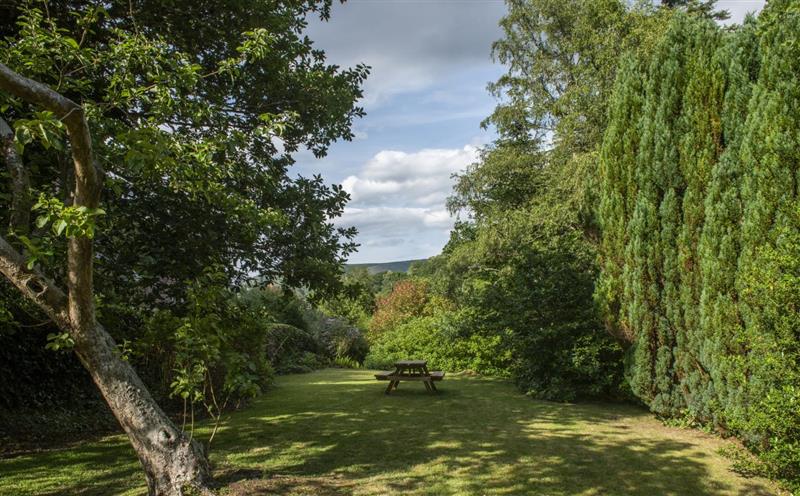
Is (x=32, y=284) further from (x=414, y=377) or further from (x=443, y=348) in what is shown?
(x=443, y=348)

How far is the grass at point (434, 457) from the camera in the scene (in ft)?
15.1

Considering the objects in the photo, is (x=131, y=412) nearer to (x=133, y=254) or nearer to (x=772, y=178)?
(x=133, y=254)

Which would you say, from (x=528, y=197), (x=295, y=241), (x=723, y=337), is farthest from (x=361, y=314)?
(x=723, y=337)

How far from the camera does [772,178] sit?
5340 millimetres

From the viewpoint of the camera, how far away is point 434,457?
552 cm

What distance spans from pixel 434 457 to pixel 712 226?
4.54 metres

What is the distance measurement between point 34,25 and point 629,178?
7.80 m

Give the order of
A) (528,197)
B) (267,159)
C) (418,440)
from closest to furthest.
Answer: (418,440)
(267,159)
(528,197)

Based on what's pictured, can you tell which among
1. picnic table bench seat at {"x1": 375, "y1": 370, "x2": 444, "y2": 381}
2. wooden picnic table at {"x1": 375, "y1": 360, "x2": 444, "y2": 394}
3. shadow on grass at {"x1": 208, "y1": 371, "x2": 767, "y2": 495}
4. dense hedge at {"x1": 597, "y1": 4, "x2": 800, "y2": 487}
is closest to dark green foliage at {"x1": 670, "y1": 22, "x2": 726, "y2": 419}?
dense hedge at {"x1": 597, "y1": 4, "x2": 800, "y2": 487}

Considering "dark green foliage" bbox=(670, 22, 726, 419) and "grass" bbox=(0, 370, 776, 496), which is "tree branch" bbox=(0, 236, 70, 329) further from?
"dark green foliage" bbox=(670, 22, 726, 419)

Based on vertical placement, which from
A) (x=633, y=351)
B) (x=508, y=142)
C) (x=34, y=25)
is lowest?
(x=633, y=351)

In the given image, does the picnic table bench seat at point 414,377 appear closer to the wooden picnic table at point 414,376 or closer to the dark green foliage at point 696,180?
the wooden picnic table at point 414,376

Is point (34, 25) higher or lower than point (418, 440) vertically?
higher

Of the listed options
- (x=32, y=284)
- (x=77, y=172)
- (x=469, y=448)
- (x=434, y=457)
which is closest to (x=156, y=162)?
(x=77, y=172)
